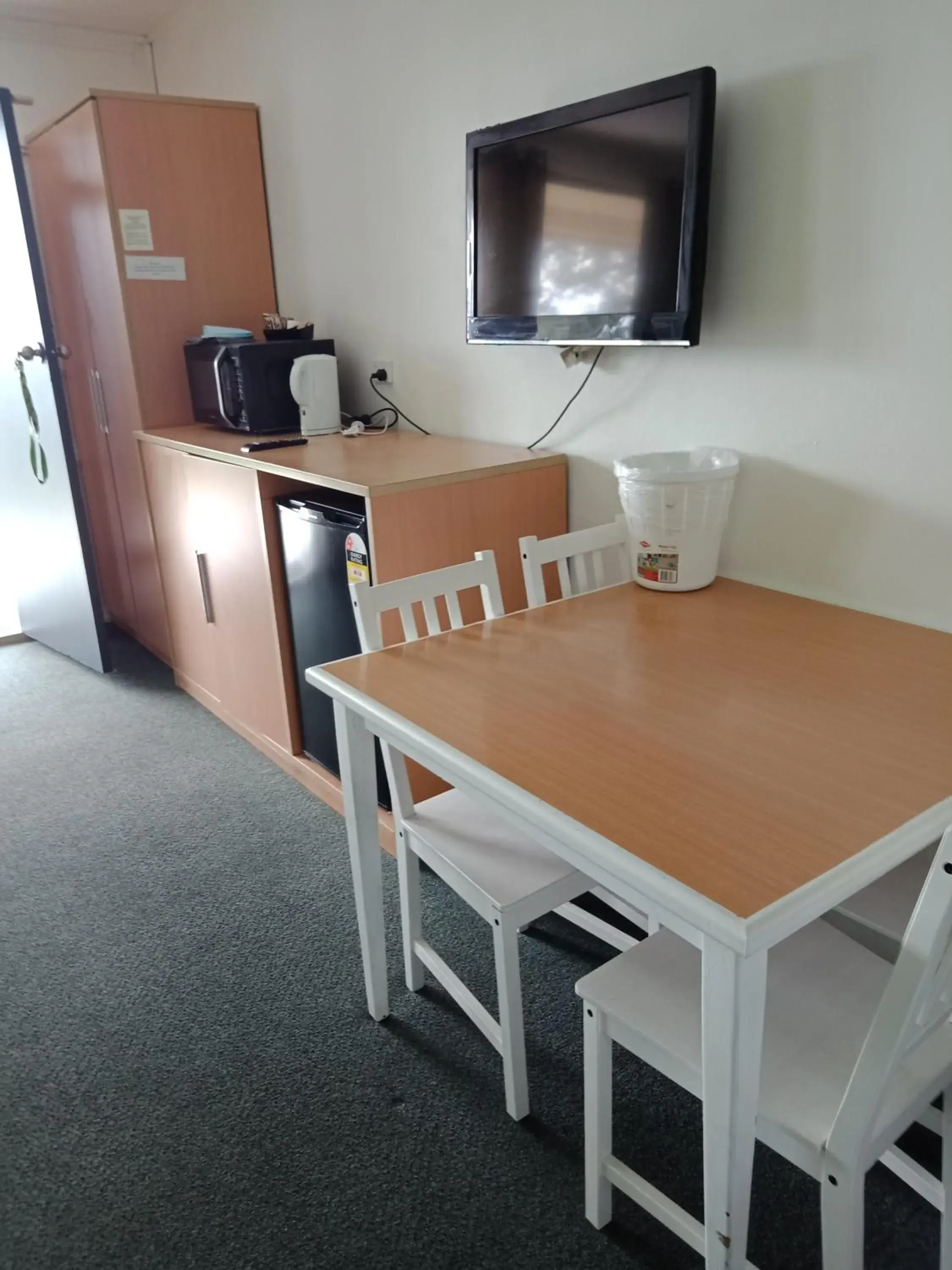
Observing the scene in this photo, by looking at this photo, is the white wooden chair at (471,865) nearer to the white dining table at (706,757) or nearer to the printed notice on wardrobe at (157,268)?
the white dining table at (706,757)

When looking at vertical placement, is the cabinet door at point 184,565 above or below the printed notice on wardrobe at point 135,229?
below

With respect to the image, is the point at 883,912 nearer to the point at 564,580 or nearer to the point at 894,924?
the point at 894,924

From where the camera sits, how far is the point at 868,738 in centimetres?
118

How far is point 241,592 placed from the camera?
9.00 ft

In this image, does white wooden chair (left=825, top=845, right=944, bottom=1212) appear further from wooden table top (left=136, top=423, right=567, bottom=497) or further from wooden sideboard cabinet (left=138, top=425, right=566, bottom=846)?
wooden table top (left=136, top=423, right=567, bottom=497)

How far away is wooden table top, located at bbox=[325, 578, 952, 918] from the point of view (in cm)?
97

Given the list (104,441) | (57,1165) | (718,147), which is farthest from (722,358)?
(104,441)

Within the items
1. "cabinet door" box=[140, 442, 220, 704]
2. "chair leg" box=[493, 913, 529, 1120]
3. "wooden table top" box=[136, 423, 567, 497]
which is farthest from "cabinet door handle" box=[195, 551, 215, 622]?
"chair leg" box=[493, 913, 529, 1120]

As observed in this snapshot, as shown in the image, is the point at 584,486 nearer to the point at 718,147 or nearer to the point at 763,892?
the point at 718,147

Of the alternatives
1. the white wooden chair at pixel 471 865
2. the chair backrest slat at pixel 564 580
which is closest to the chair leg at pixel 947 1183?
the white wooden chair at pixel 471 865

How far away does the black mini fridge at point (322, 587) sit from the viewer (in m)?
2.16

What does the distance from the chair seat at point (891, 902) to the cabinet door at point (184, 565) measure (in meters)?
2.26

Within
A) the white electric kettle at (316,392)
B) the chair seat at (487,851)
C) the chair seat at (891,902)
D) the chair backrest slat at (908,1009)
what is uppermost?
the white electric kettle at (316,392)

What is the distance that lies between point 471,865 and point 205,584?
5.98ft
